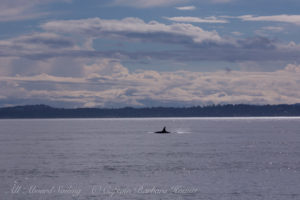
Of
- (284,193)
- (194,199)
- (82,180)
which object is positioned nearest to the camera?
(194,199)

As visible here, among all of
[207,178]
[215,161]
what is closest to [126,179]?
[207,178]

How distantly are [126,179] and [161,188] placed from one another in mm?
7334

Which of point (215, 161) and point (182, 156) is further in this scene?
point (182, 156)

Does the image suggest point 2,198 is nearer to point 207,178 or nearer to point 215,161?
point 207,178

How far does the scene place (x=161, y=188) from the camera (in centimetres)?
5394

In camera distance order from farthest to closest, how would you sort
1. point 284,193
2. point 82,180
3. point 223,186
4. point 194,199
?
1. point 82,180
2. point 223,186
3. point 284,193
4. point 194,199

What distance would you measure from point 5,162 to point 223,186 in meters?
41.4

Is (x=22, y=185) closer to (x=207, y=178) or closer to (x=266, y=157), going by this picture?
(x=207, y=178)

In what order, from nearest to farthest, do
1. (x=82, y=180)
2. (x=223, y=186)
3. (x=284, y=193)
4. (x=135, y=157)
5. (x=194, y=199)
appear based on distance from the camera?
(x=194, y=199), (x=284, y=193), (x=223, y=186), (x=82, y=180), (x=135, y=157)

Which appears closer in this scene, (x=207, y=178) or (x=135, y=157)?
(x=207, y=178)

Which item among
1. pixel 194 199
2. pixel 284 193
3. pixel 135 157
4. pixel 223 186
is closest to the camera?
pixel 194 199

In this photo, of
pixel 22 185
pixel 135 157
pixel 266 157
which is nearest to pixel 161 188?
pixel 22 185

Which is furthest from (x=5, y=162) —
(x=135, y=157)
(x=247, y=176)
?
(x=247, y=176)

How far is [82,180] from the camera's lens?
59.2m
